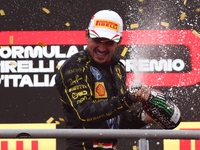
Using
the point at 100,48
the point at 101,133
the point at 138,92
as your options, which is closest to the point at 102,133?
the point at 101,133

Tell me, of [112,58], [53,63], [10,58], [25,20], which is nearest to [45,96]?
[53,63]

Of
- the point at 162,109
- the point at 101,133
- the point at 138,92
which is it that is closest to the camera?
the point at 101,133

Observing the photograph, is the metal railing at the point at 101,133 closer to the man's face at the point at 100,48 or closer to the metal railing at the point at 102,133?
the metal railing at the point at 102,133

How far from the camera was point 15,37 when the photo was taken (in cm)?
233

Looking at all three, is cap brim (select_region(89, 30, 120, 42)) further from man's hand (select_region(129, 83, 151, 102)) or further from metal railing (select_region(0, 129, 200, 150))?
metal railing (select_region(0, 129, 200, 150))

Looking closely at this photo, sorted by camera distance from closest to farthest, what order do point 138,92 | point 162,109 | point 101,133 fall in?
point 101,133, point 138,92, point 162,109

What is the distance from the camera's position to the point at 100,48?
1.37m

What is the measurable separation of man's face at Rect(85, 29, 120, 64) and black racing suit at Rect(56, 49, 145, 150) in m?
0.03

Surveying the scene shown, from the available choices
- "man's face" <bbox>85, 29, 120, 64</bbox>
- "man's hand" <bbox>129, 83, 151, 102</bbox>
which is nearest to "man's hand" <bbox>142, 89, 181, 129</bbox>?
"man's hand" <bbox>129, 83, 151, 102</bbox>

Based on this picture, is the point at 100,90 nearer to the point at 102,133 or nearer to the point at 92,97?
the point at 92,97

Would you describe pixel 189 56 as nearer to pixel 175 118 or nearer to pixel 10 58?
pixel 175 118

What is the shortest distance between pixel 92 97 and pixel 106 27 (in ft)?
1.14

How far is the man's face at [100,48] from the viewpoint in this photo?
1.37 metres

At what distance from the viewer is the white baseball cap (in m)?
1.33
